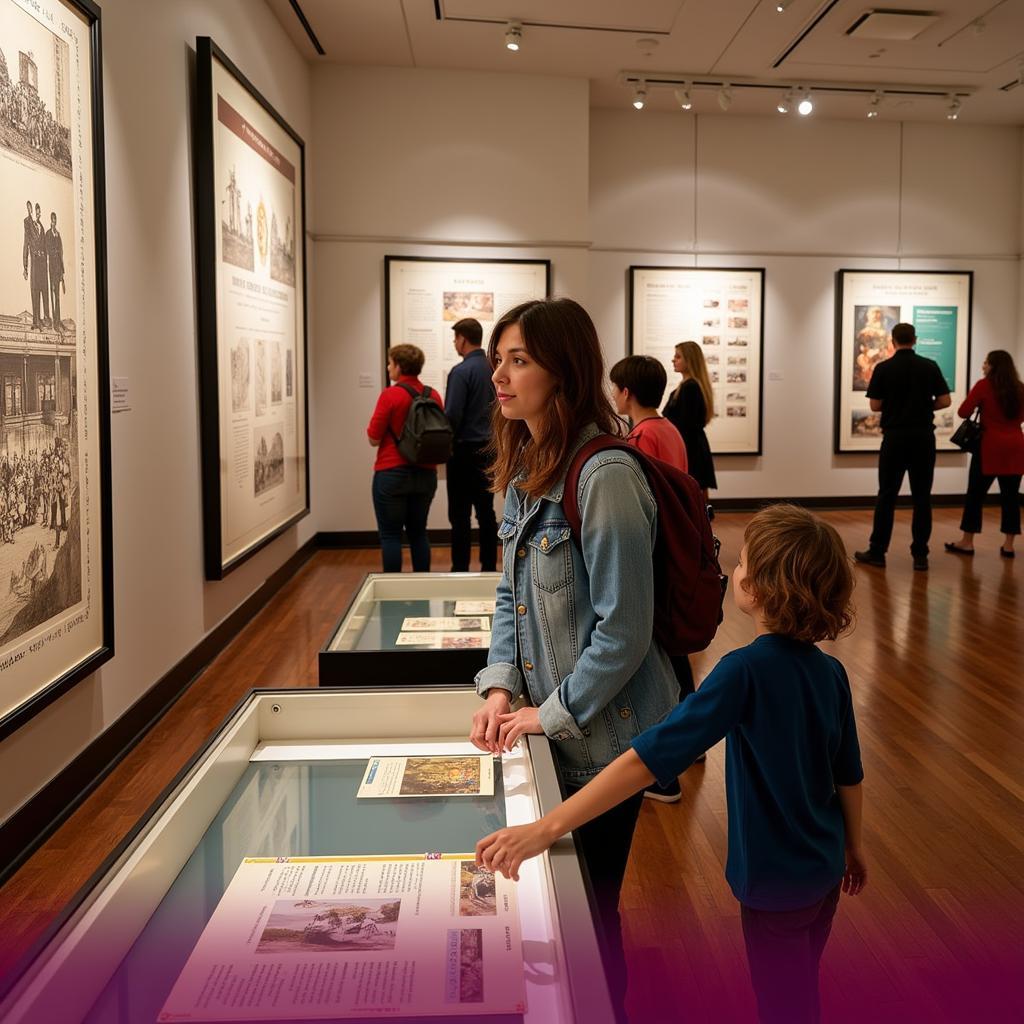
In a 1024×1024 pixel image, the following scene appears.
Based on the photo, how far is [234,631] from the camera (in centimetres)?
564

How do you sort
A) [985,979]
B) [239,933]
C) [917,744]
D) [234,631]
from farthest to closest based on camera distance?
[234,631], [917,744], [985,979], [239,933]

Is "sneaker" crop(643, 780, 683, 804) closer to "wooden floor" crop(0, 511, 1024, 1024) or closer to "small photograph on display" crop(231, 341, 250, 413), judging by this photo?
"wooden floor" crop(0, 511, 1024, 1024)

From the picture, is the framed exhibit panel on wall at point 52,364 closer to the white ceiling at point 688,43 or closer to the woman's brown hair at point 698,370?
the woman's brown hair at point 698,370

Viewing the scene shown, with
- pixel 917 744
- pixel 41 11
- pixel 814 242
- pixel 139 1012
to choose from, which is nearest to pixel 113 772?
pixel 41 11

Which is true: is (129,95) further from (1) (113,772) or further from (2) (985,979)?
(2) (985,979)

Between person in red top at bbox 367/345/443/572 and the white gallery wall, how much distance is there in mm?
1185

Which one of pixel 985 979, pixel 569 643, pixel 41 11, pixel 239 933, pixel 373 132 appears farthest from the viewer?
pixel 373 132

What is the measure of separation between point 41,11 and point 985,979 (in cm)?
383

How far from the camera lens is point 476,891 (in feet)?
4.28

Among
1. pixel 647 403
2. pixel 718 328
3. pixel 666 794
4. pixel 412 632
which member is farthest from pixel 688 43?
pixel 666 794

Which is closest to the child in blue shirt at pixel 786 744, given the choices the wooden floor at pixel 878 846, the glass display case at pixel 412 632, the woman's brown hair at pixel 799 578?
the woman's brown hair at pixel 799 578

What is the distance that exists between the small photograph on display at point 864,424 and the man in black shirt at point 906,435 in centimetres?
297

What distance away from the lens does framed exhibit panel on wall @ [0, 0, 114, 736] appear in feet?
9.53

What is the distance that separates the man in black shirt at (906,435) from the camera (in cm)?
761
